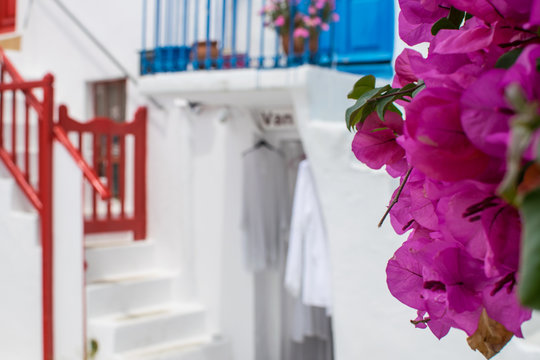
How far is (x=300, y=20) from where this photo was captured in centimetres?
455

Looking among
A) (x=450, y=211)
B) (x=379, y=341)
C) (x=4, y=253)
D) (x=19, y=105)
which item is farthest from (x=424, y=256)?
(x=19, y=105)

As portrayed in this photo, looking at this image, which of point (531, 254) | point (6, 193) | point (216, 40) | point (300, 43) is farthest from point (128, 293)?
point (531, 254)

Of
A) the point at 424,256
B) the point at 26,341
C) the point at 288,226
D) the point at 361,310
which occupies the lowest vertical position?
the point at 26,341

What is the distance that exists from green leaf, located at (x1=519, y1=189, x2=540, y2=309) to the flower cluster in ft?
13.7

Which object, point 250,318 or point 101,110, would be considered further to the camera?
point 101,110

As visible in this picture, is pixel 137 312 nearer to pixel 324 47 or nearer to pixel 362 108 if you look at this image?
pixel 324 47

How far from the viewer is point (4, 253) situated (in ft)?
17.7

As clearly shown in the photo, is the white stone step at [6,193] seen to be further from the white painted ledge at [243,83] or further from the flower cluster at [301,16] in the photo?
the flower cluster at [301,16]

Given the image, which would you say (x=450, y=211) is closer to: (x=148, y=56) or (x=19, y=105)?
(x=148, y=56)

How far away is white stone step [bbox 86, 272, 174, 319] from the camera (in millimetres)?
5051

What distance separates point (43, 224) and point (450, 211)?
4.94 meters

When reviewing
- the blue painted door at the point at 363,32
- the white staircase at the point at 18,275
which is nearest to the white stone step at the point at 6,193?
the white staircase at the point at 18,275

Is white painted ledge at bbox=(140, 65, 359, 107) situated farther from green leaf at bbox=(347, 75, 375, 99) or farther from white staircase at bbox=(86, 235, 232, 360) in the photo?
green leaf at bbox=(347, 75, 375, 99)

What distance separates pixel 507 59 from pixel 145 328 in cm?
495
